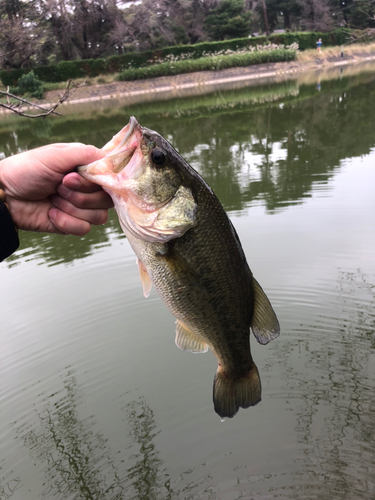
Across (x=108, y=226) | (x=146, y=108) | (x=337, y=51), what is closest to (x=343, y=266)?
(x=108, y=226)

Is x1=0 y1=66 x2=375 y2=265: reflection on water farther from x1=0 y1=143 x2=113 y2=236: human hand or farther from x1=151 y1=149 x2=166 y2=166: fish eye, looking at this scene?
x1=151 y1=149 x2=166 y2=166: fish eye

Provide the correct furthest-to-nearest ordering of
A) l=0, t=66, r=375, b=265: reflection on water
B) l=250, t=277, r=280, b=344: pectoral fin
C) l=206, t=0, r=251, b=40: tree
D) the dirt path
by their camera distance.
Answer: l=206, t=0, r=251, b=40: tree < the dirt path < l=0, t=66, r=375, b=265: reflection on water < l=250, t=277, r=280, b=344: pectoral fin

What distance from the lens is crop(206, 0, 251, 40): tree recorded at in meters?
46.2

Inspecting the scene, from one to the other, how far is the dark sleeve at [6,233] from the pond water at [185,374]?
2192 millimetres

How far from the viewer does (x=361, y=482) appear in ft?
10.4

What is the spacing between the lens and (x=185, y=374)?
14.5 ft

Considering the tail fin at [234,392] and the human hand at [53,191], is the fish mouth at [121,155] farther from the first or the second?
the tail fin at [234,392]

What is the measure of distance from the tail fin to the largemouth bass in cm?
19

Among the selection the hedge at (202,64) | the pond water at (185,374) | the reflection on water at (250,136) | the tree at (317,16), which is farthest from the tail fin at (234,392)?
the tree at (317,16)

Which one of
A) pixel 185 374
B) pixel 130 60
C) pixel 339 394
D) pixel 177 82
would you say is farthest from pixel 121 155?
pixel 130 60

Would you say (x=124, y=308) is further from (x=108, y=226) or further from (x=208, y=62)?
(x=208, y=62)

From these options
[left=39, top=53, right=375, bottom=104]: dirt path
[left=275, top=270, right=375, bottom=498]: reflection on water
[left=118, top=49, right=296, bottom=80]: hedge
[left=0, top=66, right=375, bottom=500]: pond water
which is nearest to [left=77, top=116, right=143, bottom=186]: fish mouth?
[left=0, top=66, right=375, bottom=500]: pond water

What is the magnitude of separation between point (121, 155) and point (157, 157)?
166mm

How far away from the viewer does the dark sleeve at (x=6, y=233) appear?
2418 mm
